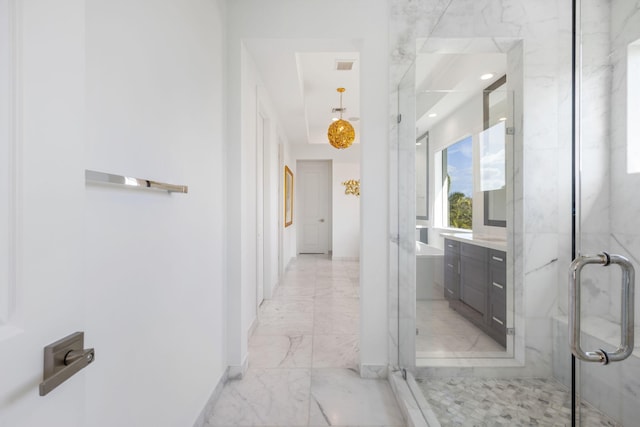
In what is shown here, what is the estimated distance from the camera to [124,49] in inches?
41.9

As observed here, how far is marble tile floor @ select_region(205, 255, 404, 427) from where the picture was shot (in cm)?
182

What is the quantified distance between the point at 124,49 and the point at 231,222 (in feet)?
4.25

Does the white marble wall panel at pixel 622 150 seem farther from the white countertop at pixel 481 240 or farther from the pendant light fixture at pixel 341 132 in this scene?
the pendant light fixture at pixel 341 132

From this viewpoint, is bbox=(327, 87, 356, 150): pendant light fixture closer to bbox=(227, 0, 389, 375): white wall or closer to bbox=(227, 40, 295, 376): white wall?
bbox=(227, 40, 295, 376): white wall

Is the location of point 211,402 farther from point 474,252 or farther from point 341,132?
point 341,132

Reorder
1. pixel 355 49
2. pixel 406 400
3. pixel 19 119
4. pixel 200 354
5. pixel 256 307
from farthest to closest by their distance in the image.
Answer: pixel 256 307 < pixel 355 49 < pixel 406 400 < pixel 200 354 < pixel 19 119

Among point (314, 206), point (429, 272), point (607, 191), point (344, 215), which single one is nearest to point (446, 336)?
point (429, 272)

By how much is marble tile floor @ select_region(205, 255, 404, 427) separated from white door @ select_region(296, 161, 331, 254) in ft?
14.8

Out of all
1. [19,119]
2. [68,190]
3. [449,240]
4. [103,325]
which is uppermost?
[19,119]

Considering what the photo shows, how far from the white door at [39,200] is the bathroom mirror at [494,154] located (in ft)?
4.53

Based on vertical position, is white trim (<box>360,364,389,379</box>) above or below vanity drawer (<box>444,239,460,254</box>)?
→ below

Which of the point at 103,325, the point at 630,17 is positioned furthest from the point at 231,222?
the point at 630,17

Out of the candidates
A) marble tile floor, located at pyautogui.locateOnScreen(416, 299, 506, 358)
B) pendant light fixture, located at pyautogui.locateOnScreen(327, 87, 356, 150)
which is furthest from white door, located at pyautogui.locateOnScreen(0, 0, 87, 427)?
pendant light fixture, located at pyautogui.locateOnScreen(327, 87, 356, 150)

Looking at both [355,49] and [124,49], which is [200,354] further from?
[355,49]
